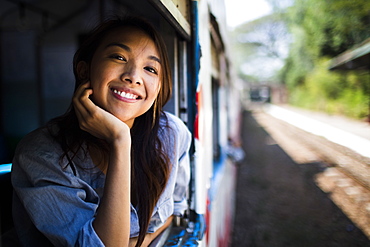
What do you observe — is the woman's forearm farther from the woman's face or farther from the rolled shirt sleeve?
the woman's face

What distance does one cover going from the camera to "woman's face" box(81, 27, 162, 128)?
46.7 inches

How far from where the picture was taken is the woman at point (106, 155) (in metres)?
0.99

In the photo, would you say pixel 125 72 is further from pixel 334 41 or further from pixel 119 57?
pixel 334 41

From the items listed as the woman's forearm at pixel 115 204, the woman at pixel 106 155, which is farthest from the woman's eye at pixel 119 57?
the woman's forearm at pixel 115 204

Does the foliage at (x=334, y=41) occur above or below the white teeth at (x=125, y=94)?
above

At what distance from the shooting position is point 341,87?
69.4 inches

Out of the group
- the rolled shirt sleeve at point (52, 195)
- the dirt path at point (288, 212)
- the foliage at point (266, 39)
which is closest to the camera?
the rolled shirt sleeve at point (52, 195)

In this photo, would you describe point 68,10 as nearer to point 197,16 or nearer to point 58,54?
point 58,54

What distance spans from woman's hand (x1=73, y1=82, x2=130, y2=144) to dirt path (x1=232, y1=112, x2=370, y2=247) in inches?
51.4

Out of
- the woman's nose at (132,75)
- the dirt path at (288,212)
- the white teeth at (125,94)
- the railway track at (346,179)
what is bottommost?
the dirt path at (288,212)

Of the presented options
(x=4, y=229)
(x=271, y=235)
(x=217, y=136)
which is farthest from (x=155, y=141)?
(x=217, y=136)

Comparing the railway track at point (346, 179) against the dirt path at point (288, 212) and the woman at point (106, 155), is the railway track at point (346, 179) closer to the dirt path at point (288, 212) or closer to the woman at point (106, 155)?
the dirt path at point (288, 212)

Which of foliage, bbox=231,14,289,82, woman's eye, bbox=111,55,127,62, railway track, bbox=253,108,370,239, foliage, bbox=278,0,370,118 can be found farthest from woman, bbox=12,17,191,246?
foliage, bbox=231,14,289,82

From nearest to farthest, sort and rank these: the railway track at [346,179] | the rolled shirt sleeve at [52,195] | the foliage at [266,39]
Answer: the rolled shirt sleeve at [52,195] < the railway track at [346,179] < the foliage at [266,39]
